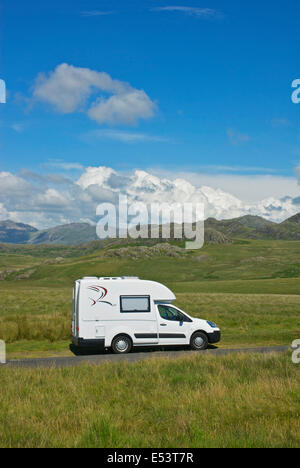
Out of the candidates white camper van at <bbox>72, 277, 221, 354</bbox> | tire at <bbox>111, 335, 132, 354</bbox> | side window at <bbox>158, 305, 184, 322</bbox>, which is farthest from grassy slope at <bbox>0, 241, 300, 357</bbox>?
side window at <bbox>158, 305, 184, 322</bbox>

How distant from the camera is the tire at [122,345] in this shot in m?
20.6

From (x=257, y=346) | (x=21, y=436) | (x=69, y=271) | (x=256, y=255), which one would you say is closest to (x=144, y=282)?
(x=257, y=346)

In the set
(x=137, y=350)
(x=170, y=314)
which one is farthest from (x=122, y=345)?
(x=170, y=314)

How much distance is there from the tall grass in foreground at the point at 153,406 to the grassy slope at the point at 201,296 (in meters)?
9.77

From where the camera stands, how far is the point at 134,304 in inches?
829

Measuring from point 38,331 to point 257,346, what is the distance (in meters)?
11.9

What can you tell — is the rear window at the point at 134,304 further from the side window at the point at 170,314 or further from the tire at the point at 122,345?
the tire at the point at 122,345

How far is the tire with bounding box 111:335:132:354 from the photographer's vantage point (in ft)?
67.7

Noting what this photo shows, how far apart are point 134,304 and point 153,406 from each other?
36.7ft

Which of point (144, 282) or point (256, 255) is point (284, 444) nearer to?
point (144, 282)

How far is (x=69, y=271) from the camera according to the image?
5955 inches

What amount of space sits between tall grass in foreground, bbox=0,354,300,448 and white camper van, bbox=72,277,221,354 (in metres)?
Result: 5.96

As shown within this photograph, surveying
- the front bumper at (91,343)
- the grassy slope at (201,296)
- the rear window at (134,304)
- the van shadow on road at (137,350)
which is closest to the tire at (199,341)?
the van shadow on road at (137,350)
